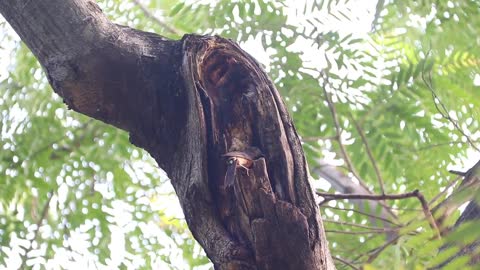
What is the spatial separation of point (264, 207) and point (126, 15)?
1535 millimetres

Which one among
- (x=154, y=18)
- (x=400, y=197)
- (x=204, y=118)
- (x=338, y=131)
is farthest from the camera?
(x=154, y=18)

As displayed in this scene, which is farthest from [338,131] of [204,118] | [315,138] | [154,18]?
[204,118]

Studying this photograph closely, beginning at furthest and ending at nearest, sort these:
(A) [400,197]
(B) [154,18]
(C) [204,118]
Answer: (B) [154,18] → (A) [400,197] → (C) [204,118]

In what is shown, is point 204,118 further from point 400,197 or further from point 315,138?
point 315,138

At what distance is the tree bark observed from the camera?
123cm

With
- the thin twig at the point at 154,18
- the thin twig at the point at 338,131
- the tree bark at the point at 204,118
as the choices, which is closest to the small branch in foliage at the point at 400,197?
the tree bark at the point at 204,118

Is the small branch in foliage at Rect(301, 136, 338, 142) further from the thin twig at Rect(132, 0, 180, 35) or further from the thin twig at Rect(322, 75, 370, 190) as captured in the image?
the thin twig at Rect(132, 0, 180, 35)

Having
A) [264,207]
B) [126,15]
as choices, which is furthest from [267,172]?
[126,15]

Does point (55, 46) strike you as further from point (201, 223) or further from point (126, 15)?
point (126, 15)

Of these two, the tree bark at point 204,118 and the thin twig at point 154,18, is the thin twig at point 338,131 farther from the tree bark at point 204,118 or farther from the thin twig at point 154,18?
the tree bark at point 204,118

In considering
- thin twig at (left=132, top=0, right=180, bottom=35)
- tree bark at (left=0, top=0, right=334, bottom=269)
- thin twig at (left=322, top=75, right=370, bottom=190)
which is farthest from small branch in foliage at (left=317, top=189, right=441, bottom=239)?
thin twig at (left=132, top=0, right=180, bottom=35)

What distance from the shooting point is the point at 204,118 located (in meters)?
1.36

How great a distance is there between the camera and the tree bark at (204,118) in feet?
4.04

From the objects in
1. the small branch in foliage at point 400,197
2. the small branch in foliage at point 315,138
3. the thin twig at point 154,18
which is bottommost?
the small branch in foliage at point 400,197
